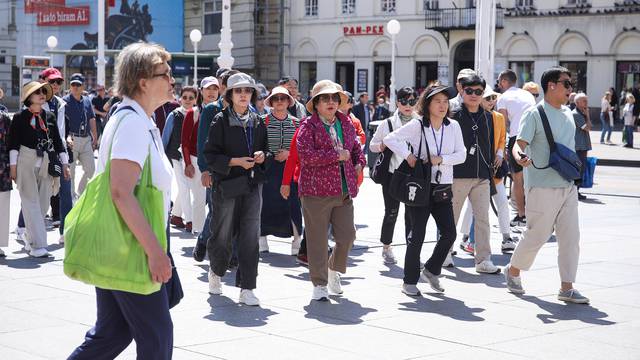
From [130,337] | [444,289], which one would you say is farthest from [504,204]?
[130,337]

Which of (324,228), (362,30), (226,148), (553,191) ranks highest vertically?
(362,30)

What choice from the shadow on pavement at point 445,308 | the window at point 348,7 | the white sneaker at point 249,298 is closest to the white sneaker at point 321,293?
the white sneaker at point 249,298

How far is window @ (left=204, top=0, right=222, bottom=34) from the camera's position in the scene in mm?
56625

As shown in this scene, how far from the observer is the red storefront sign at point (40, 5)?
61250 millimetres

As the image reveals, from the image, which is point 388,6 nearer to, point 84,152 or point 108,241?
point 84,152

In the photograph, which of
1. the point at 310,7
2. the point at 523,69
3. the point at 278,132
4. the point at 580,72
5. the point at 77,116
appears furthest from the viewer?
the point at 310,7

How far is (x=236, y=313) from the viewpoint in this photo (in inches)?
315

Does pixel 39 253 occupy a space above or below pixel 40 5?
below

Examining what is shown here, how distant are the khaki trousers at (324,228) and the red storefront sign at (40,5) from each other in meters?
55.4

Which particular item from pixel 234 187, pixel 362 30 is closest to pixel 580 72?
pixel 362 30

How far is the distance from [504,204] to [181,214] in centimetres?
432

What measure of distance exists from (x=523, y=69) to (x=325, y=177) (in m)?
39.1

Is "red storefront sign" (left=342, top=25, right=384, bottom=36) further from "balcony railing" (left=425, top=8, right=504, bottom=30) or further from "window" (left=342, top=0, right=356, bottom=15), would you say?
"balcony railing" (left=425, top=8, right=504, bottom=30)

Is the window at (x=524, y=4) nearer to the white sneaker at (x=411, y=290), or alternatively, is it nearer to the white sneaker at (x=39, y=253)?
the white sneaker at (x=39, y=253)
